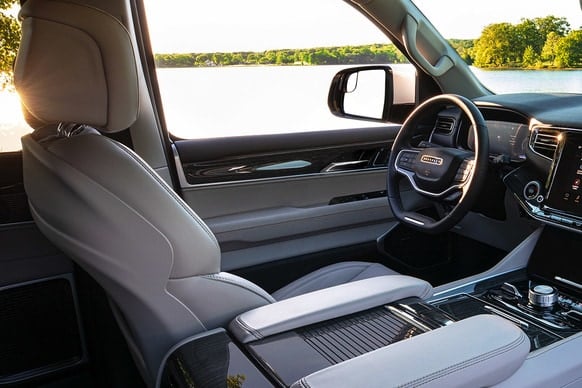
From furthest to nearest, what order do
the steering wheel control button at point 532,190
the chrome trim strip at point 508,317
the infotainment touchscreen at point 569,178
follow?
the steering wheel control button at point 532,190 < the infotainment touchscreen at point 569,178 < the chrome trim strip at point 508,317

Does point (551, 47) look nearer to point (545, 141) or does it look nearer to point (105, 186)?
point (545, 141)

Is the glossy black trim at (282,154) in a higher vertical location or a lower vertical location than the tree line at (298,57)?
lower

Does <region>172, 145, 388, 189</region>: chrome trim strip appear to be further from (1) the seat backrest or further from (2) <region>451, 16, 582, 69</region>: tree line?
(1) the seat backrest

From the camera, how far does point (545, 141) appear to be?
187 cm

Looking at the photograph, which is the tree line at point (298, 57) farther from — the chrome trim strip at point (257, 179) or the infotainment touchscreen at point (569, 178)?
the infotainment touchscreen at point (569, 178)

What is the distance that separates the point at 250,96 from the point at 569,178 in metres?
1.31

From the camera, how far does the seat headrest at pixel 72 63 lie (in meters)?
1.17

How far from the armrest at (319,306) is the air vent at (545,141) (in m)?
0.70

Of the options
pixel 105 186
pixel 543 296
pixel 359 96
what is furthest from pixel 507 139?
pixel 105 186

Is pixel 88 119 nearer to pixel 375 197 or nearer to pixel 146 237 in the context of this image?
pixel 146 237

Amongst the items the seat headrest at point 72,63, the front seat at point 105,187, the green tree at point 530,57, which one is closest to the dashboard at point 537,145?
the green tree at point 530,57

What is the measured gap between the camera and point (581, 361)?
1.33m

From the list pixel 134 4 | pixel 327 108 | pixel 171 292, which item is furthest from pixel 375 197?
pixel 171 292

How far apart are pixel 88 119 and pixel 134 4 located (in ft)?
3.30
